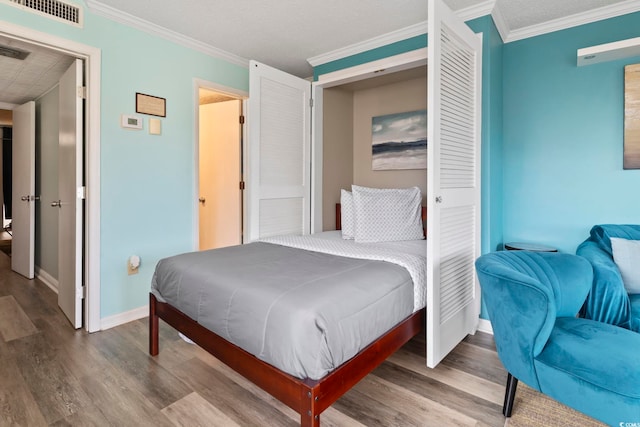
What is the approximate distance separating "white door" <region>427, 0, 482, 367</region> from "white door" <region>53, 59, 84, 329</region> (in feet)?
8.14

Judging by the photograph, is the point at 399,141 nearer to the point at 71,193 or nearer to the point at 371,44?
the point at 371,44

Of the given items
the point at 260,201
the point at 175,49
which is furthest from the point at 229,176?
the point at 175,49

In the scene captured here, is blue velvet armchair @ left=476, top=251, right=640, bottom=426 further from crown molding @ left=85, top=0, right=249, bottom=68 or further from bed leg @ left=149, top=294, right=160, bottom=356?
crown molding @ left=85, top=0, right=249, bottom=68

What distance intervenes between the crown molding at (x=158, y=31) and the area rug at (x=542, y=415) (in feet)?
11.6

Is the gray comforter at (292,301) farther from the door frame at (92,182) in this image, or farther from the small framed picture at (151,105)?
the small framed picture at (151,105)

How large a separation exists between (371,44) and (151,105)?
2000 mm

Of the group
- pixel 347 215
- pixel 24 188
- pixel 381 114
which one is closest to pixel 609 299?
pixel 347 215

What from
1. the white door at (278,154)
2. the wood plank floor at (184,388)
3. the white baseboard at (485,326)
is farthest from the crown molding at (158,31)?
the white baseboard at (485,326)

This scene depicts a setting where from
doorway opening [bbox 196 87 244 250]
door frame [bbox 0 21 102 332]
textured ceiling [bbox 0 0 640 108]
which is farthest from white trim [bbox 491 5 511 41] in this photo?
door frame [bbox 0 21 102 332]

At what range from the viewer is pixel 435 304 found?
1.87 m

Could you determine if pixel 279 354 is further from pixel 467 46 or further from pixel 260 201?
pixel 467 46

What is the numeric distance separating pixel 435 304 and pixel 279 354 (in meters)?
0.98

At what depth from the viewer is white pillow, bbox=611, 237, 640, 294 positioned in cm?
188

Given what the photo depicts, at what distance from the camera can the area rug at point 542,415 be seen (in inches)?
60.7
